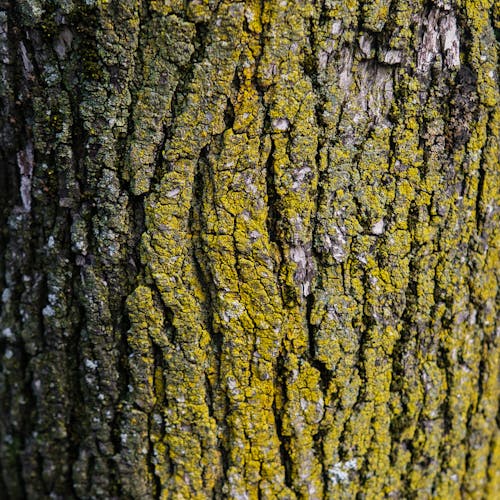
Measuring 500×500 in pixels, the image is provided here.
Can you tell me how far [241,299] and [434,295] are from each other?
55cm

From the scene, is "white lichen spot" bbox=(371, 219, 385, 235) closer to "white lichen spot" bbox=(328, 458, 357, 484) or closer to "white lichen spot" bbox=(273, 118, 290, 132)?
"white lichen spot" bbox=(273, 118, 290, 132)

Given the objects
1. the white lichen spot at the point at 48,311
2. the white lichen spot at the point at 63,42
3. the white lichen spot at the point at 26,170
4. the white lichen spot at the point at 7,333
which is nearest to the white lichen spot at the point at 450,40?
the white lichen spot at the point at 63,42

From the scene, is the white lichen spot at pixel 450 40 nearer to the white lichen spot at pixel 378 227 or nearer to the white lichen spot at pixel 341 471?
the white lichen spot at pixel 378 227

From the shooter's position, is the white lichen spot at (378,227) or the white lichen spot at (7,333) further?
the white lichen spot at (7,333)

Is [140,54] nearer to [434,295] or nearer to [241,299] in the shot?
[241,299]

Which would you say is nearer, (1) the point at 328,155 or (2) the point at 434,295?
(1) the point at 328,155

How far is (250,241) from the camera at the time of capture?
134 centimetres

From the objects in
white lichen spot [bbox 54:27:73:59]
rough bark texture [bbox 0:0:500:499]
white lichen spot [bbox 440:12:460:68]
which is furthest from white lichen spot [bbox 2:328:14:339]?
white lichen spot [bbox 440:12:460:68]

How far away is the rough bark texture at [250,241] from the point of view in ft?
4.11

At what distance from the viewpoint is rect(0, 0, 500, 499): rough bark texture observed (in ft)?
4.11

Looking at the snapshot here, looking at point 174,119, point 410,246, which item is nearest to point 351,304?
point 410,246

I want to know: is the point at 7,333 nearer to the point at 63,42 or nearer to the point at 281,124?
the point at 63,42

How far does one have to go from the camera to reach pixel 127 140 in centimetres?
130

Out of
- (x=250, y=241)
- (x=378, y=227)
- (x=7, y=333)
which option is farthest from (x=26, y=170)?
(x=378, y=227)
